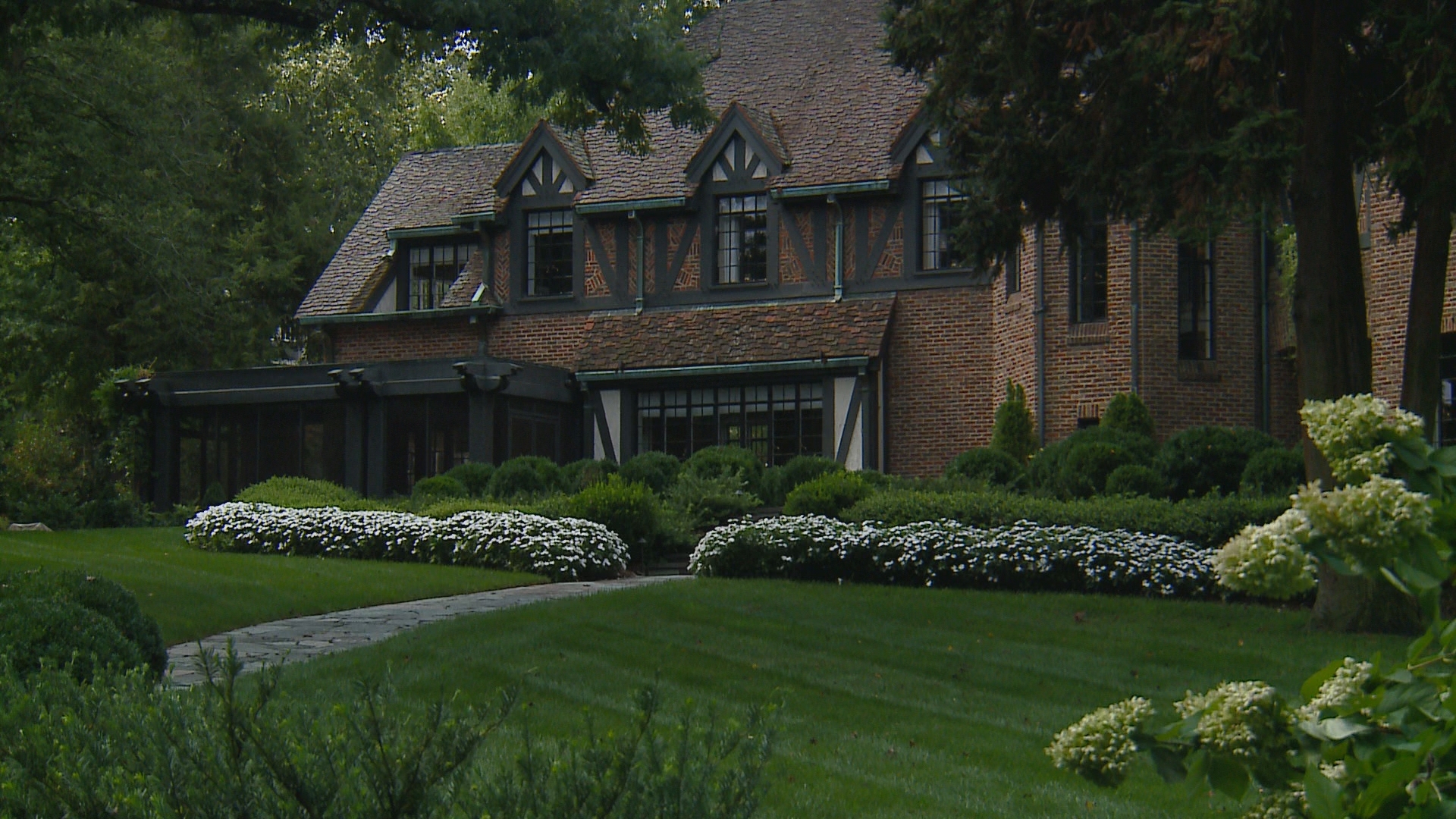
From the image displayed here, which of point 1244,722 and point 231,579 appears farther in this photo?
point 231,579

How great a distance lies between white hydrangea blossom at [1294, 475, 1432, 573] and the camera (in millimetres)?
2383

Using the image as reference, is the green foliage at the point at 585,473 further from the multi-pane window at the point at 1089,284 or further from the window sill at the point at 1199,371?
the window sill at the point at 1199,371

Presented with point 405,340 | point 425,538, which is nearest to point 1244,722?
point 425,538

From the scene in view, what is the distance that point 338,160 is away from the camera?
1652 inches

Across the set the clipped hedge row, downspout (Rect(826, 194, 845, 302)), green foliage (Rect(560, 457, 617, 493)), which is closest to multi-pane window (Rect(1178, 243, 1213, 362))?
the clipped hedge row

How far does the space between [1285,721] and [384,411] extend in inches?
982

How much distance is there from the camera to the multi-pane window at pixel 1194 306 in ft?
72.1

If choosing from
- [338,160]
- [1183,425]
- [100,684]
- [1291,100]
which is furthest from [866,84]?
[100,684]

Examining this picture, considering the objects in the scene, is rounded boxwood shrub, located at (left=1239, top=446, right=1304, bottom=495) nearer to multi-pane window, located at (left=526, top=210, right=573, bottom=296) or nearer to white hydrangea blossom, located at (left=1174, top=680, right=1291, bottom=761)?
multi-pane window, located at (left=526, top=210, right=573, bottom=296)

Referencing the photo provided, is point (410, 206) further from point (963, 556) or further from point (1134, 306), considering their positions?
point (963, 556)

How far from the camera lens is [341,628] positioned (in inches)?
508

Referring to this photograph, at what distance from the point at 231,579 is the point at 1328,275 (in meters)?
11.0

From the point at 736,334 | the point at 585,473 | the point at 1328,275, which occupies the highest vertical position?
the point at 736,334

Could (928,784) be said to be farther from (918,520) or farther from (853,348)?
(853,348)
